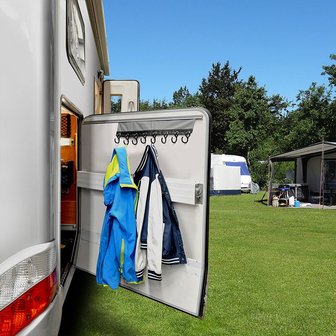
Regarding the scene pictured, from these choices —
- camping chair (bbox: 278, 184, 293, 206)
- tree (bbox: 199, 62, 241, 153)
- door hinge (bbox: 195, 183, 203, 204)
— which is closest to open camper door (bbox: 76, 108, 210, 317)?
door hinge (bbox: 195, 183, 203, 204)

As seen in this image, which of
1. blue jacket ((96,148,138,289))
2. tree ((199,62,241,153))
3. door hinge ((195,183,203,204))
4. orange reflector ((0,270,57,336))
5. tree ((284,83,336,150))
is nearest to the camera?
orange reflector ((0,270,57,336))

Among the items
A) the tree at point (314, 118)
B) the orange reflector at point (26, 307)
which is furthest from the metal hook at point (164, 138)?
the tree at point (314, 118)

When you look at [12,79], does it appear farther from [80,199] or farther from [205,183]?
[80,199]

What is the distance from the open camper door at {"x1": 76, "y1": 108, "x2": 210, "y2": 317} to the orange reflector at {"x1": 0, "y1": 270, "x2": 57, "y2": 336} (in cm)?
97

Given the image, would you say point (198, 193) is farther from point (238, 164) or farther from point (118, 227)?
point (238, 164)

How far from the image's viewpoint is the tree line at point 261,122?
31250 millimetres

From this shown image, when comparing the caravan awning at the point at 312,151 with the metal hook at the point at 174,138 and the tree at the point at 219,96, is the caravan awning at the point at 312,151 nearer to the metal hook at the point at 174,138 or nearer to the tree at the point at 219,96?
the metal hook at the point at 174,138

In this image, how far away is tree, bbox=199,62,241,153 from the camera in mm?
42000

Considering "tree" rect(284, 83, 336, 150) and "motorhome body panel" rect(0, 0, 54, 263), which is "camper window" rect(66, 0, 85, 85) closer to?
"motorhome body panel" rect(0, 0, 54, 263)

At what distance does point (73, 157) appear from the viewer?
4.18m

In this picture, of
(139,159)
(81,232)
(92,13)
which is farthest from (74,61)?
(92,13)

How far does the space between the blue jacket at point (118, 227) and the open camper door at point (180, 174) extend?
0.14 meters

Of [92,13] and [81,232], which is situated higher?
[92,13]

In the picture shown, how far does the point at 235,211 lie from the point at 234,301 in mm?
9679
